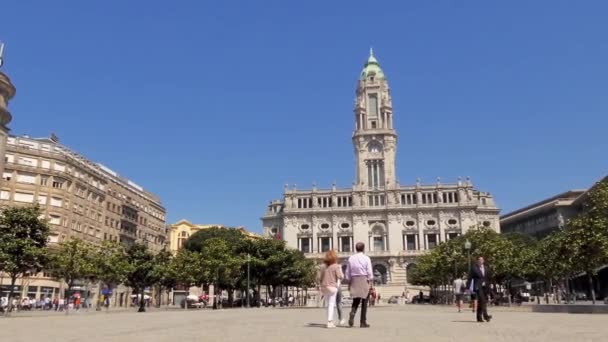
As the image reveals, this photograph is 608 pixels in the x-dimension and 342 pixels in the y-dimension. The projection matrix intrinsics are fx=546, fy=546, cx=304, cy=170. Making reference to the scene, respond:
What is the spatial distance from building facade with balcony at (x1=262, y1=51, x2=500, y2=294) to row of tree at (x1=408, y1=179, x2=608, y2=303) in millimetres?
25397

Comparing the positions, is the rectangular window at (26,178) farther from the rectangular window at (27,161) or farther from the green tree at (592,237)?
the green tree at (592,237)

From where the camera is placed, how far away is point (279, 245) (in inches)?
2489

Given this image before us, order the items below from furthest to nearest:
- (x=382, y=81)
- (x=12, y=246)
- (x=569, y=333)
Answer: (x=382, y=81)
(x=12, y=246)
(x=569, y=333)

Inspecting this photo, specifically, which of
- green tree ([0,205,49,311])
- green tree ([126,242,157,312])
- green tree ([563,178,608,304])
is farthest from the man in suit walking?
green tree ([126,242,157,312])

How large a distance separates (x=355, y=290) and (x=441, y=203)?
10300 centimetres

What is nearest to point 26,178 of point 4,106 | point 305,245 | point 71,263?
point 71,263

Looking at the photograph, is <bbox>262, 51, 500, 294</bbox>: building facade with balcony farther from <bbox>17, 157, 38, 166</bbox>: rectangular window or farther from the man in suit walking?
the man in suit walking

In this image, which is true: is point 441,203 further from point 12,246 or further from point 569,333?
point 569,333

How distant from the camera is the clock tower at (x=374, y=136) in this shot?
120 m

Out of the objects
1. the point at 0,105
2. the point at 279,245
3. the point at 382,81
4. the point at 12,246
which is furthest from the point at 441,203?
the point at 0,105

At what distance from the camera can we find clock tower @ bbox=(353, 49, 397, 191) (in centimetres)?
11956

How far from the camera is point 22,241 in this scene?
33281 mm

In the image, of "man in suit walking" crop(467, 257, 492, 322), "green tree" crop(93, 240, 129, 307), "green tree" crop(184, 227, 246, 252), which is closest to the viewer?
"man in suit walking" crop(467, 257, 492, 322)

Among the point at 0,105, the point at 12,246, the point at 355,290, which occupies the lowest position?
the point at 355,290
